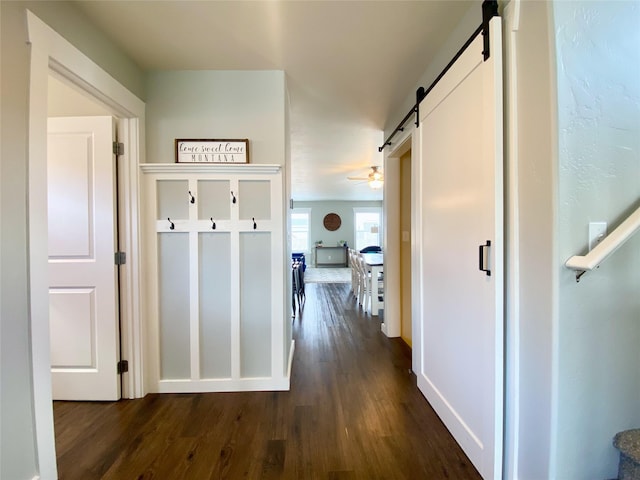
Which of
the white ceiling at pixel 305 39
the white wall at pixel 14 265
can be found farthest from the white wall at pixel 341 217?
the white wall at pixel 14 265

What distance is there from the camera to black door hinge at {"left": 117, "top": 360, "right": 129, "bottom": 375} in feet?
6.31

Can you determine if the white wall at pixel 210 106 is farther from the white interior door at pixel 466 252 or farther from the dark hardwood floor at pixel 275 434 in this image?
the dark hardwood floor at pixel 275 434

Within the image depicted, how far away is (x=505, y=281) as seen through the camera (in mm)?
1162

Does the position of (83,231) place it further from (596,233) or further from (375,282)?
(375,282)

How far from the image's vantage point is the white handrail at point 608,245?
2.83ft

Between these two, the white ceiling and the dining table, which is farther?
Answer: the dining table

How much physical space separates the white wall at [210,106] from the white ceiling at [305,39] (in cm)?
8

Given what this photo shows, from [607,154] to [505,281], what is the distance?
566 mm

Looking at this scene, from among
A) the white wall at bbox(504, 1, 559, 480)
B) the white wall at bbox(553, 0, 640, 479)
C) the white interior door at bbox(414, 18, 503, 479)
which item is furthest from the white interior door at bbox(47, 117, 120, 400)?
the white wall at bbox(553, 0, 640, 479)

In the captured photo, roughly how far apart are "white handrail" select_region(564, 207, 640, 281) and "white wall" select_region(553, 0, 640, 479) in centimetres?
6

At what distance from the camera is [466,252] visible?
1.38 metres

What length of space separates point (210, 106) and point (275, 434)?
225 cm

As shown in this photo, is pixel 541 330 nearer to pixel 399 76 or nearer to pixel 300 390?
pixel 300 390

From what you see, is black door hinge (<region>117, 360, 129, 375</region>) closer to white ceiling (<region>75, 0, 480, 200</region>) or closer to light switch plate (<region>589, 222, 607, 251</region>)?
white ceiling (<region>75, 0, 480, 200</region>)
